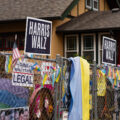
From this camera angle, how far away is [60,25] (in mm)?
18469

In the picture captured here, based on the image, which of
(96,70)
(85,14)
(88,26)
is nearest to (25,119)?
(96,70)

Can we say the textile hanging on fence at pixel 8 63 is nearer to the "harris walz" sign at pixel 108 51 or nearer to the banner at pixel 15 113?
the banner at pixel 15 113

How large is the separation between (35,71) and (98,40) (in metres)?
13.1

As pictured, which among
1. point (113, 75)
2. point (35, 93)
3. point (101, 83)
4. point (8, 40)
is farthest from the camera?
point (8, 40)

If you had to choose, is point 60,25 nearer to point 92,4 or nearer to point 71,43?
point 71,43

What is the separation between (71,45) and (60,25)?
1262 millimetres

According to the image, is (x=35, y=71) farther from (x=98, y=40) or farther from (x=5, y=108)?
(x=98, y=40)

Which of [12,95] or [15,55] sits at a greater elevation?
[15,55]

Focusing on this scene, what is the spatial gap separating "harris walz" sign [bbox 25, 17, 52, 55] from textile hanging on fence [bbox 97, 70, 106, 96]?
1984 mm

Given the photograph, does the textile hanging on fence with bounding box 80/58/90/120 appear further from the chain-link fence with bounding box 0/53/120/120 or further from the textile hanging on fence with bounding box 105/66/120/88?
the textile hanging on fence with bounding box 105/66/120/88

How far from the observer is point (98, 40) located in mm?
18203

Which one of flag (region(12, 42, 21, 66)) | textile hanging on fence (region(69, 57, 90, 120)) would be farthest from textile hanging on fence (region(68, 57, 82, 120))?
flag (region(12, 42, 21, 66))

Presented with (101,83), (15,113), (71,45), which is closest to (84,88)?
(101,83)

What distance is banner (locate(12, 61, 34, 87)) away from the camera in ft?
15.8
